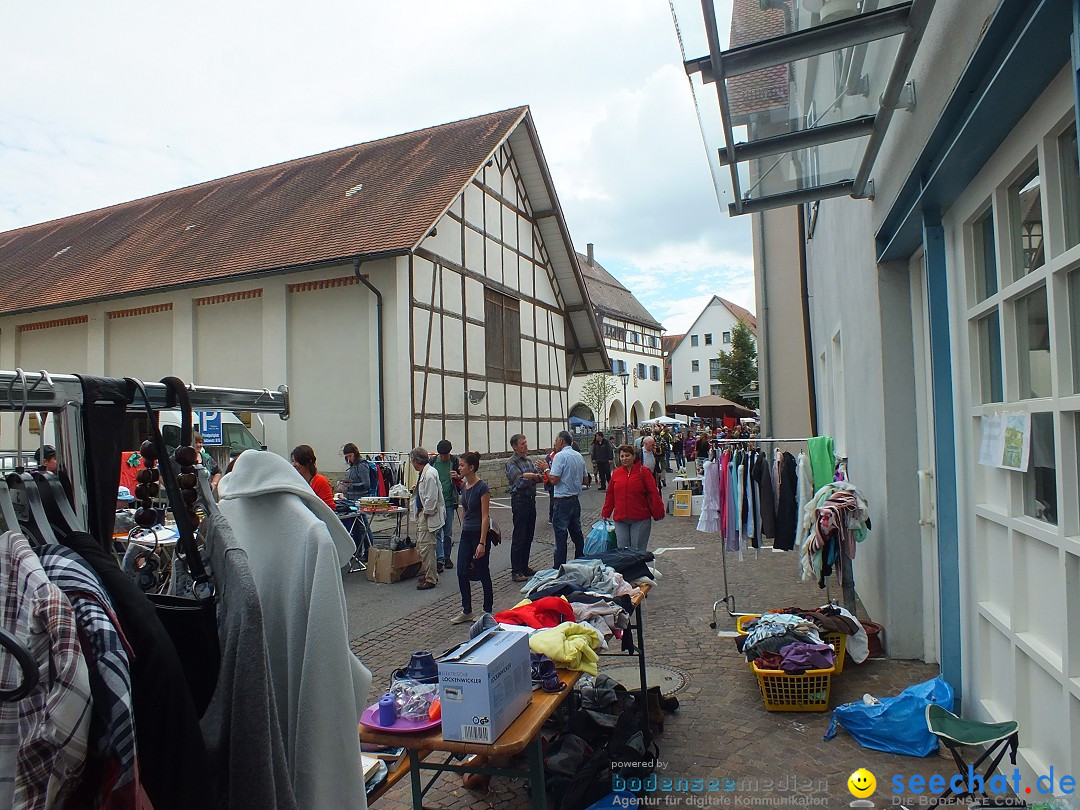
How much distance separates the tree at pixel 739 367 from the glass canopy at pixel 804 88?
4285cm

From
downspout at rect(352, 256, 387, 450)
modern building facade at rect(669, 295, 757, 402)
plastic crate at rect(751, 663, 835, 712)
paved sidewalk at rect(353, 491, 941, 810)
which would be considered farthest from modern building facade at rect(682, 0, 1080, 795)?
modern building facade at rect(669, 295, 757, 402)

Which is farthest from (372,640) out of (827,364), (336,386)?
(336,386)

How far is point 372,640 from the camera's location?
6.68 metres

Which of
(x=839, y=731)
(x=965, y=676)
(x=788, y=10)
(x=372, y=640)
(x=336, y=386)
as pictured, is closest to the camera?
(x=788, y=10)

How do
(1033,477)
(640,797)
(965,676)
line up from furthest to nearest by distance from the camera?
1. (965,676)
2. (640,797)
3. (1033,477)

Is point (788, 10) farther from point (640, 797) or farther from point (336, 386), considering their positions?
point (336, 386)

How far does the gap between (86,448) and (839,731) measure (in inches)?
161

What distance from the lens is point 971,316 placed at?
362 centimetres

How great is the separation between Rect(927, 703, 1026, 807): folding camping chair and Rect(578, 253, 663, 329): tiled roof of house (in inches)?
1574

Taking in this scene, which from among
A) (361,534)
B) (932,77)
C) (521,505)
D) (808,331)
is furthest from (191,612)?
(808,331)

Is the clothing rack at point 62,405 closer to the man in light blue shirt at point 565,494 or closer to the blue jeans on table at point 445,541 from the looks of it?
the man in light blue shirt at point 565,494

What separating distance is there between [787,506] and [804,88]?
3.63 meters

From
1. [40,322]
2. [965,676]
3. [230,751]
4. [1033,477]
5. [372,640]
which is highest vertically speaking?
[40,322]

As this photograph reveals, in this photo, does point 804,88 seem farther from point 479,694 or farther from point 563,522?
point 563,522
